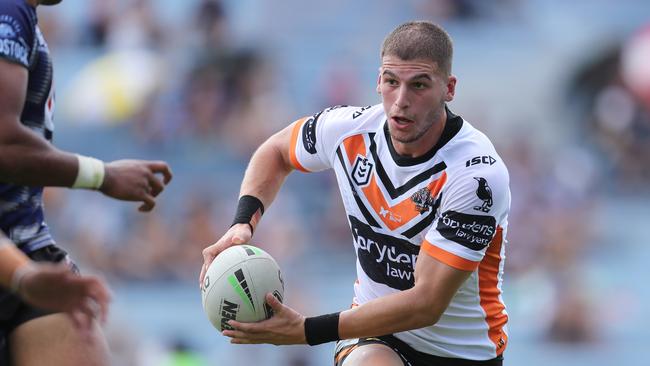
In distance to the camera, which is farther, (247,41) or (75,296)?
(247,41)

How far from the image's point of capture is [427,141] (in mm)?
5832

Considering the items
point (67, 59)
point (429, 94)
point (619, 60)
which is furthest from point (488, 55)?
point (429, 94)

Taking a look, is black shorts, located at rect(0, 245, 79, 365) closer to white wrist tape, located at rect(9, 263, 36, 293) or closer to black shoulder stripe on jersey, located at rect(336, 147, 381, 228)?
white wrist tape, located at rect(9, 263, 36, 293)

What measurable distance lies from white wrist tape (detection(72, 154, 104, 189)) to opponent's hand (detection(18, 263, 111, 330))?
980mm

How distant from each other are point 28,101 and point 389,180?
2.00 m

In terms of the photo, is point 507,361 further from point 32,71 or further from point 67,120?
point 32,71

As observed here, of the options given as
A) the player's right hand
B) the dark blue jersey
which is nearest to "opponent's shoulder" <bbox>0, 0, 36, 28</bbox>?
the dark blue jersey

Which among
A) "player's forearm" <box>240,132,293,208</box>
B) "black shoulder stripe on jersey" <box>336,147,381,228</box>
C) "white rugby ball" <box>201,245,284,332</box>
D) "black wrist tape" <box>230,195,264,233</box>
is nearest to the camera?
"white rugby ball" <box>201,245,284,332</box>

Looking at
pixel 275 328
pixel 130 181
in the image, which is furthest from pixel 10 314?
pixel 275 328

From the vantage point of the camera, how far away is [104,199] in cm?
1426

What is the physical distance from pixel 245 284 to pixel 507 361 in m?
8.92

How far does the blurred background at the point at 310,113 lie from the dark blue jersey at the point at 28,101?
6.97 metres

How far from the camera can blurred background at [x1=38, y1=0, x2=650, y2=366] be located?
13.9 m

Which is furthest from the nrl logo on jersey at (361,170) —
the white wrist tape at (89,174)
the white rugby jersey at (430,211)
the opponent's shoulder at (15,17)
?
the opponent's shoulder at (15,17)
